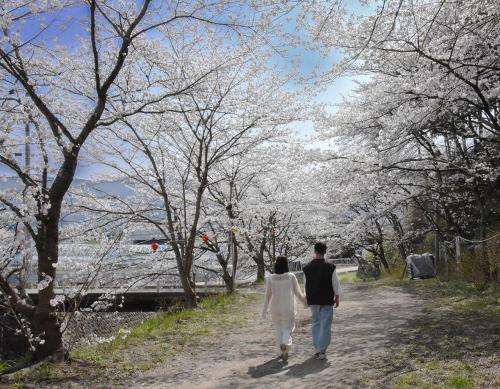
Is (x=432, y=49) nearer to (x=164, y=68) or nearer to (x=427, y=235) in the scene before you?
(x=164, y=68)

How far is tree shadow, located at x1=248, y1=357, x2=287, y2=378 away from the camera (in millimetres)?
5605

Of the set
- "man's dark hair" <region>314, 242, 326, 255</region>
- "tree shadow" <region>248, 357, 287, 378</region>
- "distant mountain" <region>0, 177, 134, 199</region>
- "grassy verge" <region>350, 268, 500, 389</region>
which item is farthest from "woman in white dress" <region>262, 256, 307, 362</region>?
"distant mountain" <region>0, 177, 134, 199</region>

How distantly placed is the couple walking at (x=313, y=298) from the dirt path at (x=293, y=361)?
28cm

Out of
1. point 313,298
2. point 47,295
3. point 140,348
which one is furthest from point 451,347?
point 47,295

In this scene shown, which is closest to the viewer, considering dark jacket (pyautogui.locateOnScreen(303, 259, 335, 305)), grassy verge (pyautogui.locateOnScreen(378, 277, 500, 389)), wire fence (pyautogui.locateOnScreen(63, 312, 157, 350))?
grassy verge (pyautogui.locateOnScreen(378, 277, 500, 389))

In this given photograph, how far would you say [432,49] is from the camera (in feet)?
28.8

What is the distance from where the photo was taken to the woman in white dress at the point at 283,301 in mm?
6148

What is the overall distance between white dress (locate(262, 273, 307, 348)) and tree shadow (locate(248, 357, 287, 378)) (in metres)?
0.24

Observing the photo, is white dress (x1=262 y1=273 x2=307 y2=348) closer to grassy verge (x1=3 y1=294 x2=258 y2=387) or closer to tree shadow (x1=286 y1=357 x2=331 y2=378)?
tree shadow (x1=286 y1=357 x2=331 y2=378)

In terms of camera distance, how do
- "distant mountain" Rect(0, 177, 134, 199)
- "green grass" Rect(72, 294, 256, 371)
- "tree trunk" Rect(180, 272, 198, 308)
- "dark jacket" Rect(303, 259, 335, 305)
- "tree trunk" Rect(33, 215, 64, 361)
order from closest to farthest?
"tree trunk" Rect(33, 215, 64, 361) → "dark jacket" Rect(303, 259, 335, 305) → "green grass" Rect(72, 294, 256, 371) → "tree trunk" Rect(180, 272, 198, 308) → "distant mountain" Rect(0, 177, 134, 199)

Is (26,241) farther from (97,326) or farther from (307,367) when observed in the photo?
(97,326)

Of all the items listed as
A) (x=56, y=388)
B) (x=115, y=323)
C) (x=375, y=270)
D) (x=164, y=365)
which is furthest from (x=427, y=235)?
(x=56, y=388)

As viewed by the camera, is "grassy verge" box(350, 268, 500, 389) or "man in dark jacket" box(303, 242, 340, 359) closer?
"grassy verge" box(350, 268, 500, 389)

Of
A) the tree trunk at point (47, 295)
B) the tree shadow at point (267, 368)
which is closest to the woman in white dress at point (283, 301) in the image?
the tree shadow at point (267, 368)
